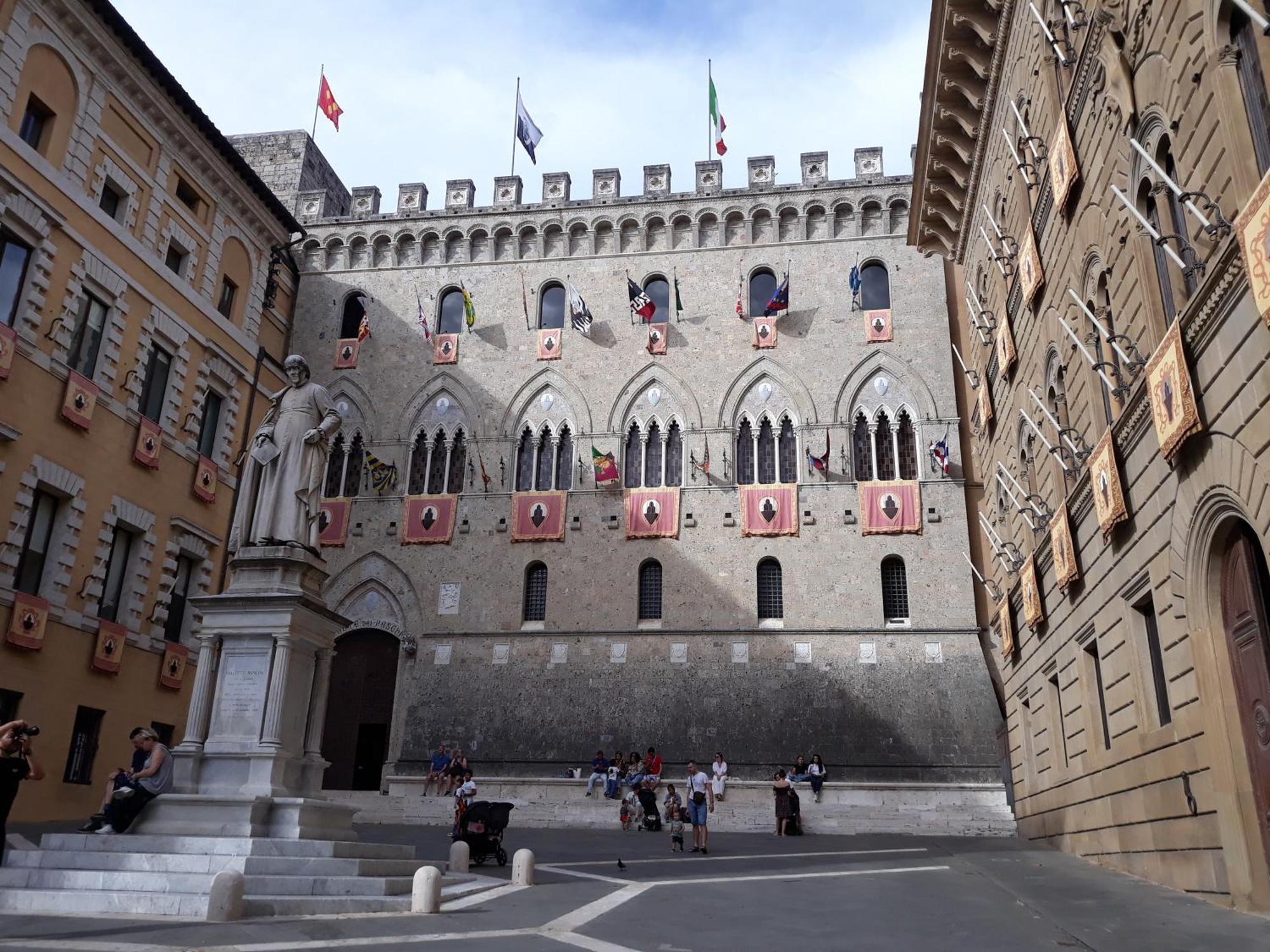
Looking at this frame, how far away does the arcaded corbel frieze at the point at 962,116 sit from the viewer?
19203 millimetres

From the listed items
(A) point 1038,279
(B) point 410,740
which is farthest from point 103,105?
(A) point 1038,279

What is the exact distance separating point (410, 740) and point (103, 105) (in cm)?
1664

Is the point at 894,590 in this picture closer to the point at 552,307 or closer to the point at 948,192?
the point at 948,192

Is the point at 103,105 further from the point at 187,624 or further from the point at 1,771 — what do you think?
the point at 1,771

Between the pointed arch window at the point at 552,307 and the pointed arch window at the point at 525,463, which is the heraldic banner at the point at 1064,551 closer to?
the pointed arch window at the point at 525,463

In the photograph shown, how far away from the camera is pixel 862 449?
2814 centimetres

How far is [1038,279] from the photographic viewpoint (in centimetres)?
1528

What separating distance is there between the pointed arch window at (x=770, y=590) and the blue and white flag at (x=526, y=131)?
14.9m

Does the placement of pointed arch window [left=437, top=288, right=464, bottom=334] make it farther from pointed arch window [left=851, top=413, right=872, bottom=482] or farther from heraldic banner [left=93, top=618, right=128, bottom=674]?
heraldic banner [left=93, top=618, right=128, bottom=674]

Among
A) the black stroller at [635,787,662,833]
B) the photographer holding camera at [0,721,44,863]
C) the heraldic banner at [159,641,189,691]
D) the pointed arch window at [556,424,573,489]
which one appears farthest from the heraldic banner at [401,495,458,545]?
the photographer holding camera at [0,721,44,863]

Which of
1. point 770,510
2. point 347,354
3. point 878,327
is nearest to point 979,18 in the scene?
point 878,327

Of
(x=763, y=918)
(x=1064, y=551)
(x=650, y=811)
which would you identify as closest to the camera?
(x=763, y=918)

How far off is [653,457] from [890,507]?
6.79 meters

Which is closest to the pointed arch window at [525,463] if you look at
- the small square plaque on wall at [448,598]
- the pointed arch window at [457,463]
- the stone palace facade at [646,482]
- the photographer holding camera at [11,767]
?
the stone palace facade at [646,482]
